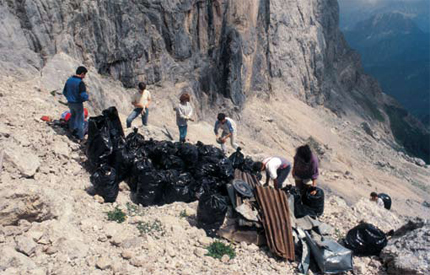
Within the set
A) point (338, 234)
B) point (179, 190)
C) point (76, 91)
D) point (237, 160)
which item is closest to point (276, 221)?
point (338, 234)

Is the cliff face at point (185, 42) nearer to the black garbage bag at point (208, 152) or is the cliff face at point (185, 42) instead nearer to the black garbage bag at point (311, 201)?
the black garbage bag at point (208, 152)

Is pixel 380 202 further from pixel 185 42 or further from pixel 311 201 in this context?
pixel 185 42

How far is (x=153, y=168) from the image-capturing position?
6402 mm

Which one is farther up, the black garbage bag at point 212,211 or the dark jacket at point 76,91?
the dark jacket at point 76,91

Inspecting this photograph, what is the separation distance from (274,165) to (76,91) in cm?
375

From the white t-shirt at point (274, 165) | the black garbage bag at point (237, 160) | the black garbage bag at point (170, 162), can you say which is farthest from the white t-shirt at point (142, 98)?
the white t-shirt at point (274, 165)

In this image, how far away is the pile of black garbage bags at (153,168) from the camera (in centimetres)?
603

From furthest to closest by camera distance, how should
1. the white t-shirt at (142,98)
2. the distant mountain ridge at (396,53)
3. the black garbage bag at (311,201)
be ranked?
1. the distant mountain ridge at (396,53)
2. the white t-shirt at (142,98)
3. the black garbage bag at (311,201)

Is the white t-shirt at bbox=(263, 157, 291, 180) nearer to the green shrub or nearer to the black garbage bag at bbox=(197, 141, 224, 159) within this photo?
the black garbage bag at bbox=(197, 141, 224, 159)

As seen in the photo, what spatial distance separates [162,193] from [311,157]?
104 inches

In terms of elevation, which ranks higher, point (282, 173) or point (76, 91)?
point (76, 91)

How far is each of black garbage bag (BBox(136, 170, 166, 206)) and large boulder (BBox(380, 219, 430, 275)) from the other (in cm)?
365

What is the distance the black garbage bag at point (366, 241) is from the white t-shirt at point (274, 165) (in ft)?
5.25

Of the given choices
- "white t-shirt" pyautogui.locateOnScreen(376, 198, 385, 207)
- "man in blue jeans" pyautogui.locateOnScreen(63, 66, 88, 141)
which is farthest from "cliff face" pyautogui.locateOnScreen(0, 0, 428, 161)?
"white t-shirt" pyautogui.locateOnScreen(376, 198, 385, 207)
